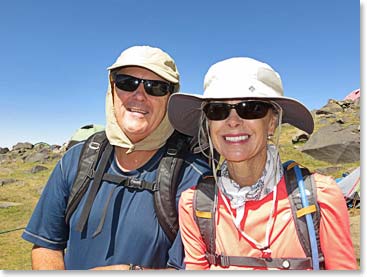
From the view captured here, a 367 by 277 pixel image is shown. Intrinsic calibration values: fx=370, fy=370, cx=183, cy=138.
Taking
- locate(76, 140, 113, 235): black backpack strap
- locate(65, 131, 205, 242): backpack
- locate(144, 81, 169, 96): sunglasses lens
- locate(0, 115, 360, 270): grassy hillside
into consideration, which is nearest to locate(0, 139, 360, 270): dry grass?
locate(0, 115, 360, 270): grassy hillside

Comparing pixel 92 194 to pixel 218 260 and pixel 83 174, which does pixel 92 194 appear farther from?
pixel 218 260

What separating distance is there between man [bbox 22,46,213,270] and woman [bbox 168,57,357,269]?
429mm

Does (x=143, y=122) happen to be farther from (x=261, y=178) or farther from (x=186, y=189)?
(x=261, y=178)

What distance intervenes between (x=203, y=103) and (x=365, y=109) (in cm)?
138

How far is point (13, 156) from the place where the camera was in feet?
185

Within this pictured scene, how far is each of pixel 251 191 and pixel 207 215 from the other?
1.39ft

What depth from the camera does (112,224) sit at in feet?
11.8

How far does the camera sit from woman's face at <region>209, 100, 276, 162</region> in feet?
10.3

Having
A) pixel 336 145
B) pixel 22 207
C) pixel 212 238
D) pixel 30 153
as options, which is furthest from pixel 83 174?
pixel 30 153

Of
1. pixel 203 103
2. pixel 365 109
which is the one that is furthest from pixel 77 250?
pixel 365 109

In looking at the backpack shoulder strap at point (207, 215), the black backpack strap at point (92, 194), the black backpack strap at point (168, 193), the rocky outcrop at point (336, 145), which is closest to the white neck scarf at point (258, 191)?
the backpack shoulder strap at point (207, 215)

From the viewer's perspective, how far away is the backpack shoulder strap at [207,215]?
309 centimetres

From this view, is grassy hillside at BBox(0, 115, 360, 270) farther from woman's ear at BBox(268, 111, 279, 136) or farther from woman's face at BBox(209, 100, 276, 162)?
woman's face at BBox(209, 100, 276, 162)

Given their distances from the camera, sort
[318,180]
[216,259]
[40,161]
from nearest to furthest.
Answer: [318,180], [216,259], [40,161]
